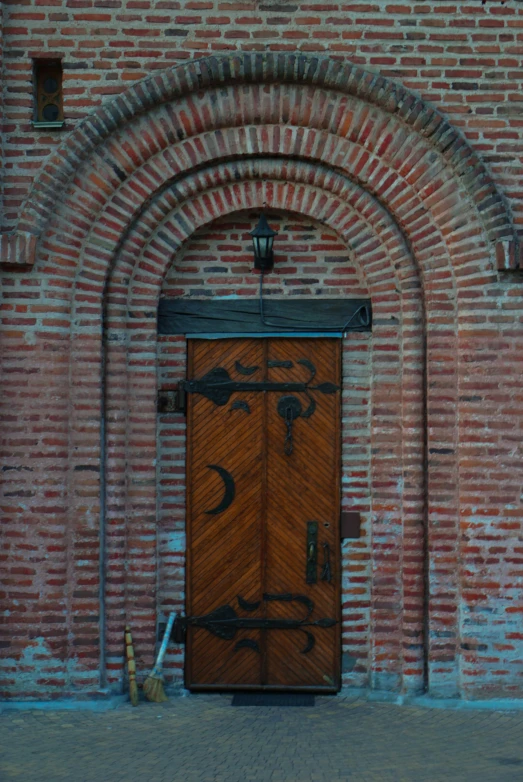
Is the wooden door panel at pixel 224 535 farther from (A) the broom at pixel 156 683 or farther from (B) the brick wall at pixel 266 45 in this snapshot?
(B) the brick wall at pixel 266 45

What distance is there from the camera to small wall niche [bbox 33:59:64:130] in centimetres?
755

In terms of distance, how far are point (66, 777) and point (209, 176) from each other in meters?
4.33

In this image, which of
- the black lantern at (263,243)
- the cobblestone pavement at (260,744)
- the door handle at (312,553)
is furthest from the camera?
the door handle at (312,553)

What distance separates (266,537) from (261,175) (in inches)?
110

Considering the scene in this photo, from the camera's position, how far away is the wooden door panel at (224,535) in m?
7.71

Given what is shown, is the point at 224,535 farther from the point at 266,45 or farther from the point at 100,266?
the point at 266,45

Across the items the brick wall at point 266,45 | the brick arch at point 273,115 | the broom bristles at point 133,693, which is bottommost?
the broom bristles at point 133,693

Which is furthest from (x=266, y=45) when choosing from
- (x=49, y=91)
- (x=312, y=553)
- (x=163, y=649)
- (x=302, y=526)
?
(x=163, y=649)

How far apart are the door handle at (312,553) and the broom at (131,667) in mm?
1422

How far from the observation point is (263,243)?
755cm

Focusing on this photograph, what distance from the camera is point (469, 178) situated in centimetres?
734

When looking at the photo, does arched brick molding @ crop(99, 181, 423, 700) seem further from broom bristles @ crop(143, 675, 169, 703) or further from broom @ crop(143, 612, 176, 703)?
broom bristles @ crop(143, 675, 169, 703)

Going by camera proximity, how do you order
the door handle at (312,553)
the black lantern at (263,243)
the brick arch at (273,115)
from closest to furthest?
the brick arch at (273,115) → the black lantern at (263,243) → the door handle at (312,553)

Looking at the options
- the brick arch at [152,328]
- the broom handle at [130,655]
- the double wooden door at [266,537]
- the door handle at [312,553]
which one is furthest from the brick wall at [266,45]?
the broom handle at [130,655]
